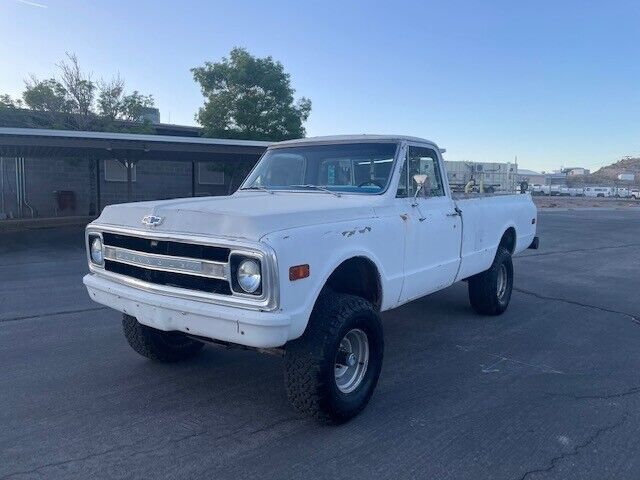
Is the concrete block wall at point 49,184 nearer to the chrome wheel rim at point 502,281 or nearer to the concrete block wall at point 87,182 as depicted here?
the concrete block wall at point 87,182

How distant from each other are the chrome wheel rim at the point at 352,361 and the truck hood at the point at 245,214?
0.89 m

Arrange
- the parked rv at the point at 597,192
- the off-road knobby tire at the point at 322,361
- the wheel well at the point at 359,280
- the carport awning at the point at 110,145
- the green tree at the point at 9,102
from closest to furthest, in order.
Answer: the off-road knobby tire at the point at 322,361, the wheel well at the point at 359,280, the carport awning at the point at 110,145, the green tree at the point at 9,102, the parked rv at the point at 597,192

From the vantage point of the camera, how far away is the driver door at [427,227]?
4971mm

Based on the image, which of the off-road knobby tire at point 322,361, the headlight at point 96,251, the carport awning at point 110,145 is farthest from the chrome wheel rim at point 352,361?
the carport awning at point 110,145

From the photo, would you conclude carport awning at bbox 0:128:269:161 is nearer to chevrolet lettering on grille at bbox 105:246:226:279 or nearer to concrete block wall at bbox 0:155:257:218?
concrete block wall at bbox 0:155:257:218

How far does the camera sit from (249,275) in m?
3.47

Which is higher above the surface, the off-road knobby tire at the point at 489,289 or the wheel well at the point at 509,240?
the wheel well at the point at 509,240

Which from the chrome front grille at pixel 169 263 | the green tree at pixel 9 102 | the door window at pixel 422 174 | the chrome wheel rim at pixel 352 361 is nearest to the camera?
the chrome front grille at pixel 169 263

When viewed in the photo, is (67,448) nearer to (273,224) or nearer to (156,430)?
(156,430)

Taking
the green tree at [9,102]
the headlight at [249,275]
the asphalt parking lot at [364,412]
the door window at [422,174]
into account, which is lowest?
the asphalt parking lot at [364,412]

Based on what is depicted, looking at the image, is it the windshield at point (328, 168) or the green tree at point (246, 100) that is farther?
the green tree at point (246, 100)

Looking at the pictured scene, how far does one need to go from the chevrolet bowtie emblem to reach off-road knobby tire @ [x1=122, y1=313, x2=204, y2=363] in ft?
3.90

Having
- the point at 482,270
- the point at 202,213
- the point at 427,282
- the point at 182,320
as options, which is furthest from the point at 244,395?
the point at 482,270

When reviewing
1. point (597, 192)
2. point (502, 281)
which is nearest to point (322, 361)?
point (502, 281)
